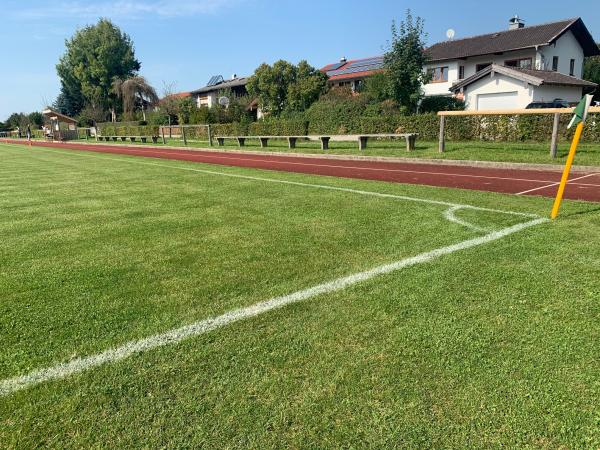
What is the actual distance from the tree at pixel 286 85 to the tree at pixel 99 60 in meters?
31.9

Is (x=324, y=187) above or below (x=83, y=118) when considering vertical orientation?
below

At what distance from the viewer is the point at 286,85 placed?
44688 millimetres

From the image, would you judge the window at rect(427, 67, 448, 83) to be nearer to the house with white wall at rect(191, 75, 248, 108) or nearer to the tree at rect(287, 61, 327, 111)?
the tree at rect(287, 61, 327, 111)

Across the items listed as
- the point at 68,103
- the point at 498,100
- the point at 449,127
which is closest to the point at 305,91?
the point at 498,100

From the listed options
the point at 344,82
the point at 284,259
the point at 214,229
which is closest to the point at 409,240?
the point at 284,259

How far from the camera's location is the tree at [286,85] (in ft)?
137

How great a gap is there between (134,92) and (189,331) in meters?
65.6

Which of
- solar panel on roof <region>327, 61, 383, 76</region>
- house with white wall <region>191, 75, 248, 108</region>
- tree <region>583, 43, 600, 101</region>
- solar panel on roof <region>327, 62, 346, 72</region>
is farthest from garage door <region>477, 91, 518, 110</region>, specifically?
house with white wall <region>191, 75, 248, 108</region>

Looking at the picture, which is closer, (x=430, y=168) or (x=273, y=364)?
(x=273, y=364)

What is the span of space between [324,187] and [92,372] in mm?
7301

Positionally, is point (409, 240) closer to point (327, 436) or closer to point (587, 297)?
point (587, 297)

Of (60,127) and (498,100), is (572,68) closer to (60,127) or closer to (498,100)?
(498,100)

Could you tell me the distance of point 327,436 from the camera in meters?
2.01

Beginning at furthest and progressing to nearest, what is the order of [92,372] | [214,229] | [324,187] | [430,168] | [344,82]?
[344,82] → [430,168] → [324,187] → [214,229] → [92,372]
